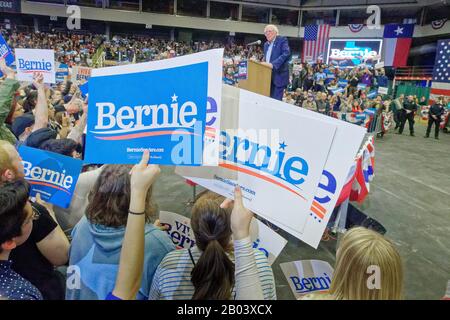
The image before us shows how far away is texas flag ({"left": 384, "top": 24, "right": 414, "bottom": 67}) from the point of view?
22.2 meters

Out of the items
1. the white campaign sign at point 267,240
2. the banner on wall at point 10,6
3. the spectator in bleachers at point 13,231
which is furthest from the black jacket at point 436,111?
the banner on wall at point 10,6

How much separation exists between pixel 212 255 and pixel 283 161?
17.7 inches

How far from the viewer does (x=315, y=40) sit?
Answer: 82.7 feet

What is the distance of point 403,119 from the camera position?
446 inches

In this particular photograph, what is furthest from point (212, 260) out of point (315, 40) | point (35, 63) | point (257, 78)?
point (315, 40)

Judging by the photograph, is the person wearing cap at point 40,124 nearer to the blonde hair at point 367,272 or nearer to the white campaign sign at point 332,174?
the white campaign sign at point 332,174

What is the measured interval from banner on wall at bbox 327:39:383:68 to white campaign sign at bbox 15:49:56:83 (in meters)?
21.5

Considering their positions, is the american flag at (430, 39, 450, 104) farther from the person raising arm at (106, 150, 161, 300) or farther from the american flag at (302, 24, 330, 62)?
the person raising arm at (106, 150, 161, 300)

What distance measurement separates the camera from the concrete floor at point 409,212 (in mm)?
2965

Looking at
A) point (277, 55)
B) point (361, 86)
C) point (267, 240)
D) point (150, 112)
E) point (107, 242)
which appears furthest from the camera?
point (361, 86)

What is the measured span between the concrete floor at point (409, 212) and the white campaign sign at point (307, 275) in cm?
65

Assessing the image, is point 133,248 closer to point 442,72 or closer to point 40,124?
point 40,124

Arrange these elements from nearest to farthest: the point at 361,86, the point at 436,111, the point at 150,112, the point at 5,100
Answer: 1. the point at 150,112
2. the point at 5,100
3. the point at 436,111
4. the point at 361,86

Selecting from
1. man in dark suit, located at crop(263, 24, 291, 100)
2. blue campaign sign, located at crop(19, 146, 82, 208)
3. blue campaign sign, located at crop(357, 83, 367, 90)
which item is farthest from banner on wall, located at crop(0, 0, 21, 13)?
blue campaign sign, located at crop(19, 146, 82, 208)
